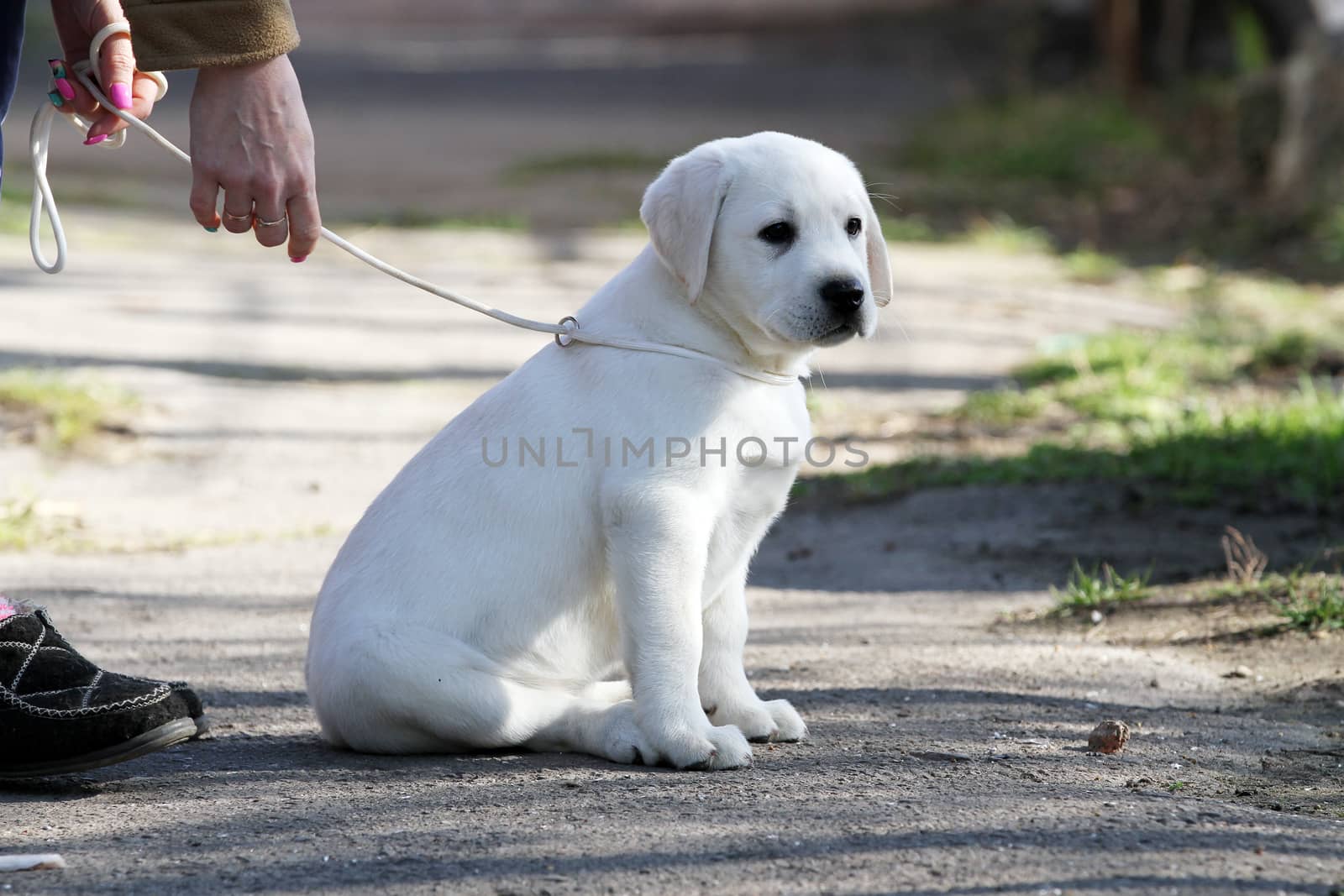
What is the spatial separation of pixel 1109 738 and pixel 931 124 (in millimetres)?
13728

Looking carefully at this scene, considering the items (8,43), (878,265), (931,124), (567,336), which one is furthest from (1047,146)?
(8,43)

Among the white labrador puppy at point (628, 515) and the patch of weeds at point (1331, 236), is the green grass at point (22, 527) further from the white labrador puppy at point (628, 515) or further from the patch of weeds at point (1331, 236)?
the patch of weeds at point (1331, 236)

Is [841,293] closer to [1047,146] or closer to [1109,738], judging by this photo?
[1109,738]

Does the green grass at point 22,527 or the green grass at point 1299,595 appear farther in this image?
the green grass at point 22,527

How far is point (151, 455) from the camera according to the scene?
19.6 feet

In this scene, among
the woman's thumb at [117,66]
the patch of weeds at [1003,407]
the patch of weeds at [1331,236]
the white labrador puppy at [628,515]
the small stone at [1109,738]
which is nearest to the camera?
the woman's thumb at [117,66]

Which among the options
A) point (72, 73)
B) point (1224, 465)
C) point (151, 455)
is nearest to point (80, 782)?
point (72, 73)

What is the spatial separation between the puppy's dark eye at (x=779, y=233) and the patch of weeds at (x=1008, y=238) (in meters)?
8.21

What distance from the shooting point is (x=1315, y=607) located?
12.9ft

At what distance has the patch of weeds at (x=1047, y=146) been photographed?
526 inches

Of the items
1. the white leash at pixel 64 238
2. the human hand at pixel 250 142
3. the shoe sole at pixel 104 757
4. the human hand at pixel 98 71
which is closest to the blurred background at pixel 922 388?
the shoe sole at pixel 104 757

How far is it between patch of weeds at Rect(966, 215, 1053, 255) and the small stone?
8325mm

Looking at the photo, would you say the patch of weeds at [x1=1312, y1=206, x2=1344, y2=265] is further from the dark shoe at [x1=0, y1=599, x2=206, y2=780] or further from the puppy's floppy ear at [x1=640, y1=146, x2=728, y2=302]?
the dark shoe at [x1=0, y1=599, x2=206, y2=780]

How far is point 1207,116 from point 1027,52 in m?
3.72
